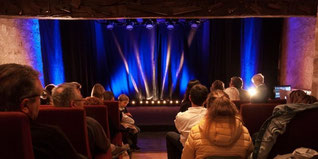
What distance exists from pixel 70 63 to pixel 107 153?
5091 mm

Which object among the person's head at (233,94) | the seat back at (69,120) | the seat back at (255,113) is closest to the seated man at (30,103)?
the seat back at (69,120)

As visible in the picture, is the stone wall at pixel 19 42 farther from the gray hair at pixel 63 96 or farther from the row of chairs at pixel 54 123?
the gray hair at pixel 63 96

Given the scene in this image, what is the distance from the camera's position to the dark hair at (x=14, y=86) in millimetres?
1024

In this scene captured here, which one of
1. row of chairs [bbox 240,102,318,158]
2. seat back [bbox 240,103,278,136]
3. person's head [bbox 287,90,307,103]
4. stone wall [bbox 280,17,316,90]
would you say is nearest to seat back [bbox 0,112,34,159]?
row of chairs [bbox 240,102,318,158]

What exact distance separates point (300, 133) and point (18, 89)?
1647 millimetres

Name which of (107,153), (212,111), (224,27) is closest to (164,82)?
(224,27)

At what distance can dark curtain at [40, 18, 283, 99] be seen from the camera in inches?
263

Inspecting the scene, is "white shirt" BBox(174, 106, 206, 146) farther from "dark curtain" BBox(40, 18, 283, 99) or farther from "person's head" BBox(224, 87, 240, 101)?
"dark curtain" BBox(40, 18, 283, 99)

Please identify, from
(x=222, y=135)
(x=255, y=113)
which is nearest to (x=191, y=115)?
(x=255, y=113)

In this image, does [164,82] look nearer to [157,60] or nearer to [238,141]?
[157,60]

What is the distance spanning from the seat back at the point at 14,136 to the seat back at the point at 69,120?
0.77 m

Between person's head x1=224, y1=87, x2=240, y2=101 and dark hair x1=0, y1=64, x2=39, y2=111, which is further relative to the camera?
person's head x1=224, y1=87, x2=240, y2=101

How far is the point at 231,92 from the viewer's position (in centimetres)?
365

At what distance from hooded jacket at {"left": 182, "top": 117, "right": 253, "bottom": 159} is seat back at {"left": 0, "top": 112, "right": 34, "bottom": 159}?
1.06 meters
